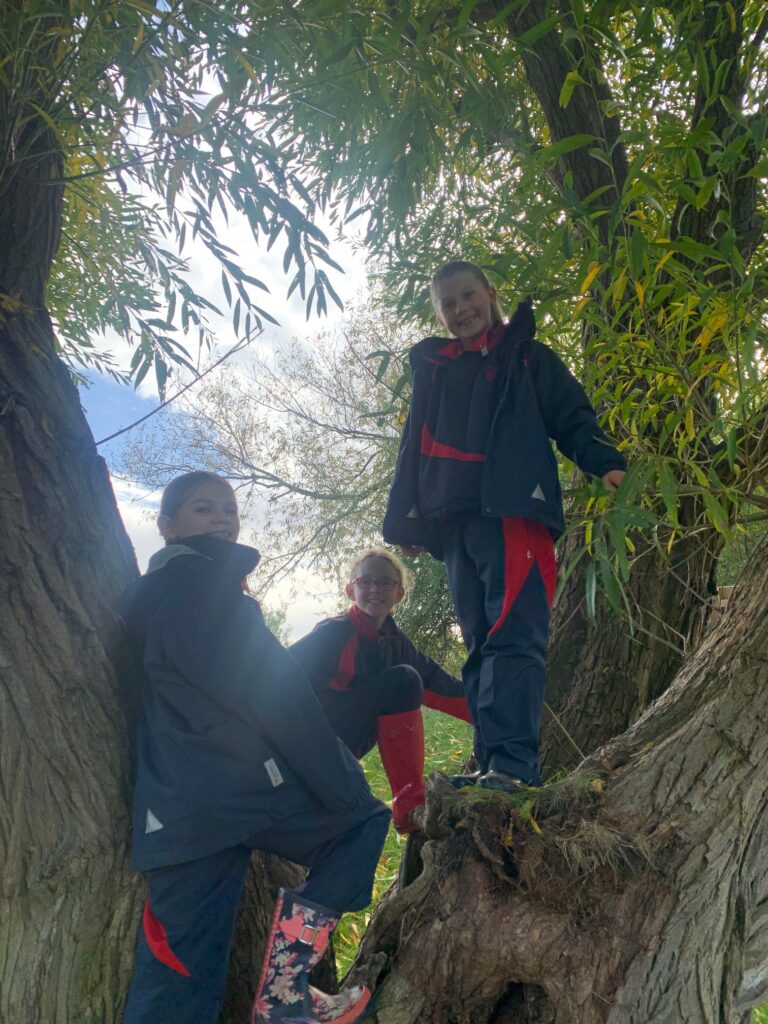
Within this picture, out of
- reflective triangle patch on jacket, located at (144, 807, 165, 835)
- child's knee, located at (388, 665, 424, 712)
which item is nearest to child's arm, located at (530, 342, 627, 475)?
child's knee, located at (388, 665, 424, 712)

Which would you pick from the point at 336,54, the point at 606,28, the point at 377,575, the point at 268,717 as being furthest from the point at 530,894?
the point at 606,28

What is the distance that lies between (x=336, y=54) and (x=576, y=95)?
124cm

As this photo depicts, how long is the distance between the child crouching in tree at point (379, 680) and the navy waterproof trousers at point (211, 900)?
19.7 inches

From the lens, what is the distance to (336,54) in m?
1.40

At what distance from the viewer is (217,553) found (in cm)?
161

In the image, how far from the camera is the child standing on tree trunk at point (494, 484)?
169 cm

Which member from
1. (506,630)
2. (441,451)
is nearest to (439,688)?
(506,630)

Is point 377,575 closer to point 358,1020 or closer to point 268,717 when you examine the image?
point 268,717

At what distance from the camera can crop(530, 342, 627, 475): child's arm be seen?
1.78m

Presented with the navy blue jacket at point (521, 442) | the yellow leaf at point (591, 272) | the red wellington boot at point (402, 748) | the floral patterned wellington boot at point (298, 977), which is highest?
the yellow leaf at point (591, 272)

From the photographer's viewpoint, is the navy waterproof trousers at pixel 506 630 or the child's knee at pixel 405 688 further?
the child's knee at pixel 405 688

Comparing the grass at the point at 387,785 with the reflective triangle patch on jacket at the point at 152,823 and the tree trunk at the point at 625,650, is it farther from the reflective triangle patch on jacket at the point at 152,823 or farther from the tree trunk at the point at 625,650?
the reflective triangle patch on jacket at the point at 152,823

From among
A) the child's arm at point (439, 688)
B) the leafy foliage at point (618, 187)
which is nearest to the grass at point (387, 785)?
the child's arm at point (439, 688)

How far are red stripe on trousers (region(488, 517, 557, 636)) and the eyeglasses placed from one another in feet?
2.08
